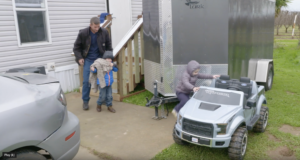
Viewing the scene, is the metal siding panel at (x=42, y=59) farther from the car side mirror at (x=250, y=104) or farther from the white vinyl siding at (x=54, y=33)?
the car side mirror at (x=250, y=104)

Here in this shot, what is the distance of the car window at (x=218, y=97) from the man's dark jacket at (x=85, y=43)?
2.63m

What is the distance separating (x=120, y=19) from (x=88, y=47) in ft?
11.9

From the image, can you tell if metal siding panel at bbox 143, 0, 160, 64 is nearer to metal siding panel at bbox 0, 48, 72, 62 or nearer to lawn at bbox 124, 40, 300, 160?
lawn at bbox 124, 40, 300, 160

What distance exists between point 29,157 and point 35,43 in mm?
4861

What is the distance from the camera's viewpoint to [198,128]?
3.54 m

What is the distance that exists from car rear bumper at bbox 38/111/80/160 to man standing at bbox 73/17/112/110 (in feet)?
8.74

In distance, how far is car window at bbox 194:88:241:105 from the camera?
3834 mm

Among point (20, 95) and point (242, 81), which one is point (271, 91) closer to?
point (242, 81)

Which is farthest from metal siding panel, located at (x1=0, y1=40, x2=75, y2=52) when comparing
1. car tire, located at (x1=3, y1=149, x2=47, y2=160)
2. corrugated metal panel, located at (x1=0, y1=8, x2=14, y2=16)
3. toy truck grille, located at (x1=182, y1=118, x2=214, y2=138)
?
toy truck grille, located at (x1=182, y1=118, x2=214, y2=138)

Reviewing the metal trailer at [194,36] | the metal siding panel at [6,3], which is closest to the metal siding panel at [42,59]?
the metal siding panel at [6,3]

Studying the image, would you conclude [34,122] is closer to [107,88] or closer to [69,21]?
[107,88]

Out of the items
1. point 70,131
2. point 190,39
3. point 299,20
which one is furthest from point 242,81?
point 299,20

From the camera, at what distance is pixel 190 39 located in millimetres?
5250

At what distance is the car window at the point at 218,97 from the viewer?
3.83m
